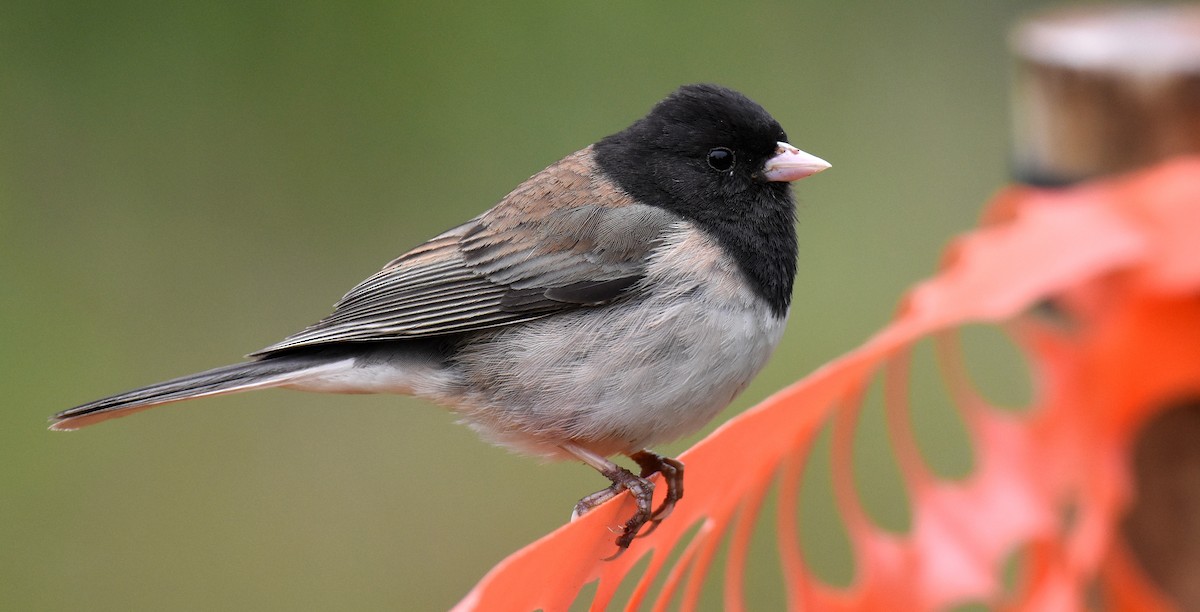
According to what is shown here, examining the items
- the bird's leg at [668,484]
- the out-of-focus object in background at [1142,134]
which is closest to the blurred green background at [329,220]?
the out-of-focus object in background at [1142,134]

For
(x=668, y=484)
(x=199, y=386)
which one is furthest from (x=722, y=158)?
(x=199, y=386)

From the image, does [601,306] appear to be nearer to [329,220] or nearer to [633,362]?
[633,362]

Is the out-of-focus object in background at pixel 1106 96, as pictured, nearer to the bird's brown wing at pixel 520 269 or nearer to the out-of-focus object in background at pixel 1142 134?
the out-of-focus object in background at pixel 1142 134

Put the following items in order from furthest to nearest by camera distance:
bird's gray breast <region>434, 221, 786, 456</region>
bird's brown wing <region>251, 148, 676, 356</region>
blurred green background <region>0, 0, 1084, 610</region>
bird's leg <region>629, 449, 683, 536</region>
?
blurred green background <region>0, 0, 1084, 610</region>, bird's brown wing <region>251, 148, 676, 356</region>, bird's gray breast <region>434, 221, 786, 456</region>, bird's leg <region>629, 449, 683, 536</region>

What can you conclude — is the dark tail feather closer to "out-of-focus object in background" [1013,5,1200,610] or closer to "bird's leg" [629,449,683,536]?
"bird's leg" [629,449,683,536]

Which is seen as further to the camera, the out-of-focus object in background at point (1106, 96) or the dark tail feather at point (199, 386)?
the out-of-focus object in background at point (1106, 96)

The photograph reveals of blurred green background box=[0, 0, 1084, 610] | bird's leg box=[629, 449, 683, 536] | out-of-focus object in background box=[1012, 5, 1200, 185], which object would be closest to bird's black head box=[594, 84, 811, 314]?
bird's leg box=[629, 449, 683, 536]

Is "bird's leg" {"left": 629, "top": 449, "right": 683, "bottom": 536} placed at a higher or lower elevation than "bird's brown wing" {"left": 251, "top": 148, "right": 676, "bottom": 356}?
lower
